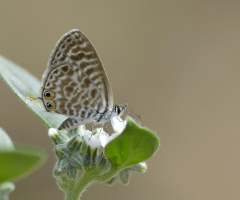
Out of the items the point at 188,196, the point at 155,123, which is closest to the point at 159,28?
the point at 155,123

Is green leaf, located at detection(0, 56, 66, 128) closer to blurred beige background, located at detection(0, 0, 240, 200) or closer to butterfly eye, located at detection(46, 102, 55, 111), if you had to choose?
butterfly eye, located at detection(46, 102, 55, 111)

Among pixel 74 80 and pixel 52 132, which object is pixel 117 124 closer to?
pixel 74 80

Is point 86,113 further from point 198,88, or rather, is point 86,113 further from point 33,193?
point 198,88

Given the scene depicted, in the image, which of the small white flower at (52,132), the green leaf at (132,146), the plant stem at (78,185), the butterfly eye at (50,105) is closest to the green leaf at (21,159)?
the green leaf at (132,146)

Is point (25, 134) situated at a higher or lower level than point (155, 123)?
lower

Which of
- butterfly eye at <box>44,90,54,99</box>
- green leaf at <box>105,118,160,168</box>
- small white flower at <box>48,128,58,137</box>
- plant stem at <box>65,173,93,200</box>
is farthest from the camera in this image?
butterfly eye at <box>44,90,54,99</box>

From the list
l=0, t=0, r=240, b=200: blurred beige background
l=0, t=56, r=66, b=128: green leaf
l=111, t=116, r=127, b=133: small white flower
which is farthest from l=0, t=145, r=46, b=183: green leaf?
l=0, t=0, r=240, b=200: blurred beige background

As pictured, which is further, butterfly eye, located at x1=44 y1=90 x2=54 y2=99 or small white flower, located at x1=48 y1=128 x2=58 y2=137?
butterfly eye, located at x1=44 y1=90 x2=54 y2=99

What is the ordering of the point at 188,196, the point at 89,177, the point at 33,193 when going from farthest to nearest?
the point at 188,196 < the point at 33,193 < the point at 89,177
